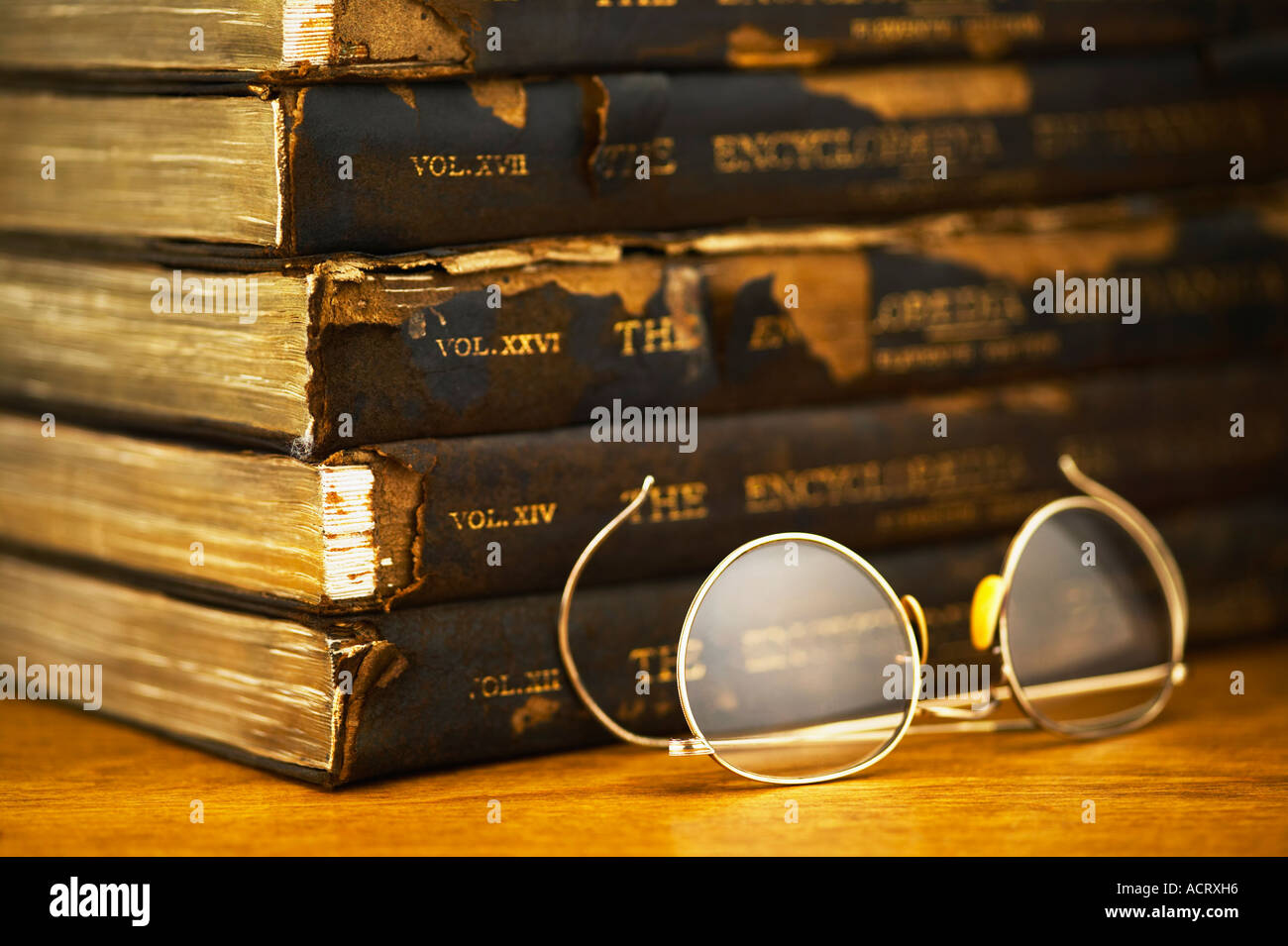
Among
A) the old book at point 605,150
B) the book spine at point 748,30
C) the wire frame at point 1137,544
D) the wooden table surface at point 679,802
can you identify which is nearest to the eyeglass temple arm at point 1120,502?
the wire frame at point 1137,544

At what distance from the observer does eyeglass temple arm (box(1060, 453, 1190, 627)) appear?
1.23 m

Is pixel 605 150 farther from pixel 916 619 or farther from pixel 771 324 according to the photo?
pixel 916 619

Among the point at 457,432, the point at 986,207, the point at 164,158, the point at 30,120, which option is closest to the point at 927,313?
the point at 986,207

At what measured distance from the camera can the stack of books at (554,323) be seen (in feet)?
3.28

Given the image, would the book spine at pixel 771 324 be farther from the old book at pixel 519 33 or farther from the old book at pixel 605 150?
the old book at pixel 519 33

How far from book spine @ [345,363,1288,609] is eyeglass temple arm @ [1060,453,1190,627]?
0.02 m

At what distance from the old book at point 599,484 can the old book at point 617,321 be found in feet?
0.07

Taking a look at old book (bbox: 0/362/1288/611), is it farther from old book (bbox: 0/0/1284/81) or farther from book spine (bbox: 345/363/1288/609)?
old book (bbox: 0/0/1284/81)

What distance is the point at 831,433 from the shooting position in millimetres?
1168

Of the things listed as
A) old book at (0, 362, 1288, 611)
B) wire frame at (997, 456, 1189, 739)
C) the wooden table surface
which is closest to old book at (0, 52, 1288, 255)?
old book at (0, 362, 1288, 611)

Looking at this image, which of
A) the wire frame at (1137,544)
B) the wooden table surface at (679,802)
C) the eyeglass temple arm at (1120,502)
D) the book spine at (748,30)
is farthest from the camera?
the eyeglass temple arm at (1120,502)

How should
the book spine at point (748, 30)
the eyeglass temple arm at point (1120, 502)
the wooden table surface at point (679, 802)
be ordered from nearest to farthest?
the wooden table surface at point (679, 802) → the book spine at point (748, 30) → the eyeglass temple arm at point (1120, 502)

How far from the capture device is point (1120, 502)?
1.27 meters
